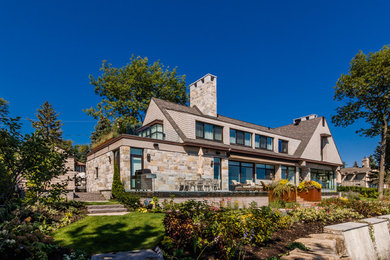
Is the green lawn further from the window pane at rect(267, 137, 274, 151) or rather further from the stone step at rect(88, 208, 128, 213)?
the window pane at rect(267, 137, 274, 151)

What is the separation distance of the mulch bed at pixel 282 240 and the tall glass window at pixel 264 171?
14896 mm

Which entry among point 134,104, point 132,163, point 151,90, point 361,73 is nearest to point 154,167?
point 132,163

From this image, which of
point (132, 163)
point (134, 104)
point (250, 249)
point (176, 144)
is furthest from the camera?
point (134, 104)

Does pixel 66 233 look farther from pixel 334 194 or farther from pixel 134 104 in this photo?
pixel 134 104

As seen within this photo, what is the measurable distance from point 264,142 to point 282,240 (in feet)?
60.5

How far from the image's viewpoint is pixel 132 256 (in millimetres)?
5031

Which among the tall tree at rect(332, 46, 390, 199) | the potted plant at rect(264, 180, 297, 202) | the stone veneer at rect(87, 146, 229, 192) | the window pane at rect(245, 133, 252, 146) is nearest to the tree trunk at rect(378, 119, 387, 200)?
the tall tree at rect(332, 46, 390, 199)

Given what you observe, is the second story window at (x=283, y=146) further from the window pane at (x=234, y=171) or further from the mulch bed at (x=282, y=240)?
the mulch bed at (x=282, y=240)

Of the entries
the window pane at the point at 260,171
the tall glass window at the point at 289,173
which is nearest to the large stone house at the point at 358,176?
the tall glass window at the point at 289,173

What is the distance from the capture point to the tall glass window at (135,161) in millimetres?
15266

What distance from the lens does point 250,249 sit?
5844 millimetres

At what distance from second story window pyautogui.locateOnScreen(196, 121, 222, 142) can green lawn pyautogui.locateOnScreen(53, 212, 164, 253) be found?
11673 mm

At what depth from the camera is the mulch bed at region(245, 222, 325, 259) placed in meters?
5.64

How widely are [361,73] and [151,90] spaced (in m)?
22.3
